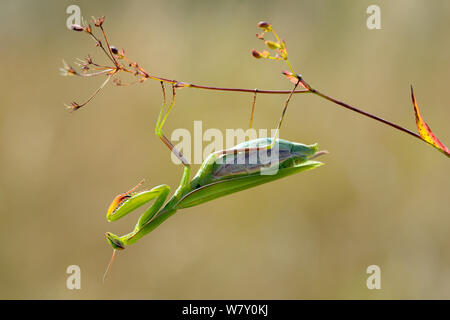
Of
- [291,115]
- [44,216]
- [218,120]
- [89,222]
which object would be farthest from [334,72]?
[44,216]

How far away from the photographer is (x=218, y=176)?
245 cm

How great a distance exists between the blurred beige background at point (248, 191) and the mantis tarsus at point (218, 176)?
8.19 ft

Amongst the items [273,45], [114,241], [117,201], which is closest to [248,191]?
[114,241]

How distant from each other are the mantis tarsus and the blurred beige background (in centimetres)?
249

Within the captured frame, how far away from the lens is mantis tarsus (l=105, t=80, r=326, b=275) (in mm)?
2244

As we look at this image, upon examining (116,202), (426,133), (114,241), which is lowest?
(114,241)

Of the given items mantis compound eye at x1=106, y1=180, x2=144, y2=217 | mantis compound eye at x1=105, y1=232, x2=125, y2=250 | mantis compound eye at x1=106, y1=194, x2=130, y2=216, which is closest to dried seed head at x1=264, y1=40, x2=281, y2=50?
mantis compound eye at x1=106, y1=180, x2=144, y2=217

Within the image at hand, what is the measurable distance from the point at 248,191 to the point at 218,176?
2.99 metres

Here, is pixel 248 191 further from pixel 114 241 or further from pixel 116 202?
pixel 116 202

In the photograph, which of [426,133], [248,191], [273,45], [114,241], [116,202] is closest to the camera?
[426,133]

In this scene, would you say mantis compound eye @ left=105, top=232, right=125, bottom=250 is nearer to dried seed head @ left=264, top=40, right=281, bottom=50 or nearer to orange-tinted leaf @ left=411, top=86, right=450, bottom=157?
dried seed head @ left=264, top=40, right=281, bottom=50

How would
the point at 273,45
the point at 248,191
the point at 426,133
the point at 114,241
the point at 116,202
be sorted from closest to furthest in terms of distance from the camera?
the point at 426,133 < the point at 273,45 < the point at 116,202 < the point at 114,241 < the point at 248,191

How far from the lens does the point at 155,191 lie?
2416 millimetres

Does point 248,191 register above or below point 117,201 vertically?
above
